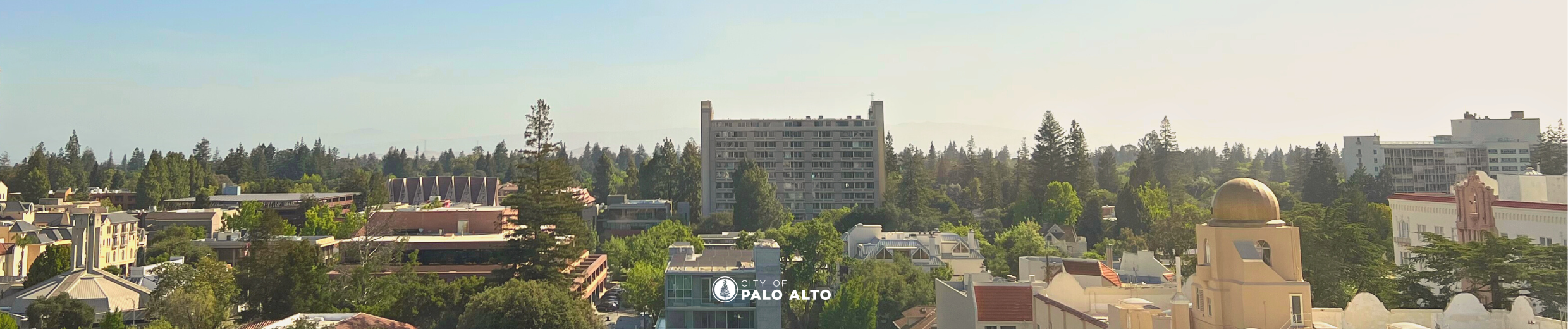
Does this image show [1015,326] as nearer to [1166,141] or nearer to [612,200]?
[612,200]

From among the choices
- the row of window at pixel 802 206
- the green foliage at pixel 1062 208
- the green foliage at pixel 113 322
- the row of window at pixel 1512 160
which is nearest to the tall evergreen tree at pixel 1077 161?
the green foliage at pixel 1062 208

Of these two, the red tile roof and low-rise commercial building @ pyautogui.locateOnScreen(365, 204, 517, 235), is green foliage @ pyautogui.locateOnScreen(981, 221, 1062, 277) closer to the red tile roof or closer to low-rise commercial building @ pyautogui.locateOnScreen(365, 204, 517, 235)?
the red tile roof

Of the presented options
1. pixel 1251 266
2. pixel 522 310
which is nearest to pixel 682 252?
pixel 522 310

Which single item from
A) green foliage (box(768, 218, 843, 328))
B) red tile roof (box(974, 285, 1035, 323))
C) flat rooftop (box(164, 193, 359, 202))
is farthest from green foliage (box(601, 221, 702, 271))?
flat rooftop (box(164, 193, 359, 202))

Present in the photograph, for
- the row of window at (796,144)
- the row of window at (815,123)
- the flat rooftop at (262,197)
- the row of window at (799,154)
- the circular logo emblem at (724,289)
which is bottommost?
the circular logo emblem at (724,289)

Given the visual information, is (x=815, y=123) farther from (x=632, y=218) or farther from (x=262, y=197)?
(x=262, y=197)

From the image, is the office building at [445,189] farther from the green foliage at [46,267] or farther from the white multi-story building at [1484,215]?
the white multi-story building at [1484,215]
